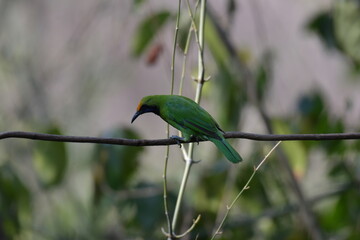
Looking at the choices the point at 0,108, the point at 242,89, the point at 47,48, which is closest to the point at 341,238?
the point at 242,89

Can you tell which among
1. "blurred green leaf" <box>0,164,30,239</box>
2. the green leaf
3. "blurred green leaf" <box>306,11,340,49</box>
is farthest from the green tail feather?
"blurred green leaf" <box>306,11,340,49</box>

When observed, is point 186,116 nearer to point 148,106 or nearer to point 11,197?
point 148,106

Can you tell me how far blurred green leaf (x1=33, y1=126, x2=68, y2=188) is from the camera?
137 inches

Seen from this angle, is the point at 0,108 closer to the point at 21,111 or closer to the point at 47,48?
the point at 21,111

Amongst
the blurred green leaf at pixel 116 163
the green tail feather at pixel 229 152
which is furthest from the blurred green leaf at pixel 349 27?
the green tail feather at pixel 229 152

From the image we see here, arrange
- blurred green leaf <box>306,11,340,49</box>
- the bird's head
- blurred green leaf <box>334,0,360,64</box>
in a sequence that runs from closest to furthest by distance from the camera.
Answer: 1. the bird's head
2. blurred green leaf <box>334,0,360,64</box>
3. blurred green leaf <box>306,11,340,49</box>

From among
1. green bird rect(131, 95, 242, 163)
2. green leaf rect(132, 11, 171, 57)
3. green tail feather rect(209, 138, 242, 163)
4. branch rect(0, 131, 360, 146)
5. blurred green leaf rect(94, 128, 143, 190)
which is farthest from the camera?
green leaf rect(132, 11, 171, 57)

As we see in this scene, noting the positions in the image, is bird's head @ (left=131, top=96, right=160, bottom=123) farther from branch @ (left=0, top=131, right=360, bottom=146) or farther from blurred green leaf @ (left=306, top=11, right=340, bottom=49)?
blurred green leaf @ (left=306, top=11, right=340, bottom=49)

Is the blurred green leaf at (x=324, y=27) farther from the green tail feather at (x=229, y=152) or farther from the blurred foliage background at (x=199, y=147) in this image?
the green tail feather at (x=229, y=152)

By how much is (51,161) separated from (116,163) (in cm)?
35

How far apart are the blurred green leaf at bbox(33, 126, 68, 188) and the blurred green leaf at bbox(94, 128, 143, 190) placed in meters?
0.19

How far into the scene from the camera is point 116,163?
347cm

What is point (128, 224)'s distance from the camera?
3949 mm

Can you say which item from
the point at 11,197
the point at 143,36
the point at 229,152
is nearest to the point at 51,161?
the point at 11,197
